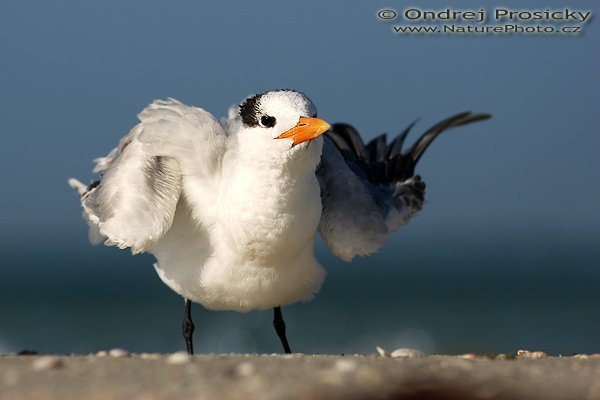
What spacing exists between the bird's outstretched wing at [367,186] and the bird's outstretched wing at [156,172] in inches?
34.6

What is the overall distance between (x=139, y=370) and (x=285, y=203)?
190cm

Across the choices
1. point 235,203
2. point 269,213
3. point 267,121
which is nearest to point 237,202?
point 235,203

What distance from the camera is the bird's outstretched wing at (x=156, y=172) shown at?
6.65 meters

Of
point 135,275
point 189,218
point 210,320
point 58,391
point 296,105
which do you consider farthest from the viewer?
point 135,275

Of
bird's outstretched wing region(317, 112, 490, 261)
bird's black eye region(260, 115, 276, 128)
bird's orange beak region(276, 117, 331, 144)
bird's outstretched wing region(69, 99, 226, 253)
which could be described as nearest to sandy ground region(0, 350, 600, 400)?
bird's orange beak region(276, 117, 331, 144)

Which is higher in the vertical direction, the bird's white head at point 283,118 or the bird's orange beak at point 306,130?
the bird's white head at point 283,118

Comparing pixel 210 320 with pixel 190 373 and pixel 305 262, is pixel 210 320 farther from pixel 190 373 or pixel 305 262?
pixel 190 373

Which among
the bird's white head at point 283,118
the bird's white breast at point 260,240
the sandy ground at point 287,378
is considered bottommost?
the sandy ground at point 287,378

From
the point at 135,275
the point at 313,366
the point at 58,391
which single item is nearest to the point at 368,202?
the point at 313,366

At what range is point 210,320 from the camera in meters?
21.8

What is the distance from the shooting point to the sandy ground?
419 centimetres

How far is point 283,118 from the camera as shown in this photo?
19.5ft

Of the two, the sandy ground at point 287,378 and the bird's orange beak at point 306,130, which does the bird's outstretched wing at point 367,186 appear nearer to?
the bird's orange beak at point 306,130

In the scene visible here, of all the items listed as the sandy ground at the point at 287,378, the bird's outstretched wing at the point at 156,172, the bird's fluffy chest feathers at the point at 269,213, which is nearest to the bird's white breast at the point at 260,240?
the bird's fluffy chest feathers at the point at 269,213
